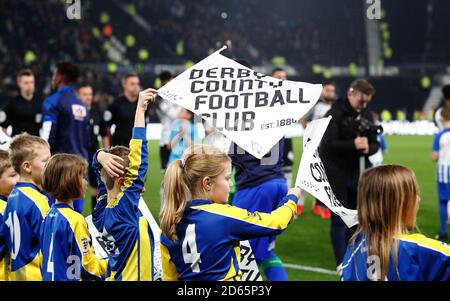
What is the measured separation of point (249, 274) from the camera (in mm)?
4441

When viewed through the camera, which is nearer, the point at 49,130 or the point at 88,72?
the point at 49,130

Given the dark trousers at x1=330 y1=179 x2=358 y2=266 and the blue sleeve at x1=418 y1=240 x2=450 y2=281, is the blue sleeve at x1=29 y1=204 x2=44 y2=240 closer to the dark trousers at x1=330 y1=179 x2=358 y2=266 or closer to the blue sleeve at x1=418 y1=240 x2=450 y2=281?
the blue sleeve at x1=418 y1=240 x2=450 y2=281

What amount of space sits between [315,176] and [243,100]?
1.60 ft

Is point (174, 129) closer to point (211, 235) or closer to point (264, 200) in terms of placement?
point (264, 200)

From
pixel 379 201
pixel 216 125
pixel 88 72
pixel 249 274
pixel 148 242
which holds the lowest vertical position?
pixel 249 274

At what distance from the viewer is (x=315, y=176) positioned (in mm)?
3303

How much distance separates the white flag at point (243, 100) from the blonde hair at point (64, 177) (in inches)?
21.1

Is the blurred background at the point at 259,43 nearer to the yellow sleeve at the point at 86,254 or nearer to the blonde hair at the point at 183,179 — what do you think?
the yellow sleeve at the point at 86,254

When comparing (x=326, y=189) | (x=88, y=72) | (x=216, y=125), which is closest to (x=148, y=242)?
(x=216, y=125)

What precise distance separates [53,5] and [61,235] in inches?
1025

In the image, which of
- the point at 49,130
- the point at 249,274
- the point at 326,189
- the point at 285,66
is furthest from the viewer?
the point at 285,66

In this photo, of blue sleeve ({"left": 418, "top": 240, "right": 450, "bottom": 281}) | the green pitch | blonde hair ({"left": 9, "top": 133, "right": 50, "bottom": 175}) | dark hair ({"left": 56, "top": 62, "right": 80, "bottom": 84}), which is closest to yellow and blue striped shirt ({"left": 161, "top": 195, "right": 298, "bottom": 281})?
blue sleeve ({"left": 418, "top": 240, "right": 450, "bottom": 281})

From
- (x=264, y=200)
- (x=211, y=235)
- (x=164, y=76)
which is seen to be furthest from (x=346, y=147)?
(x=211, y=235)

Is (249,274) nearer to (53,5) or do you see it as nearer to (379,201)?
(379,201)
